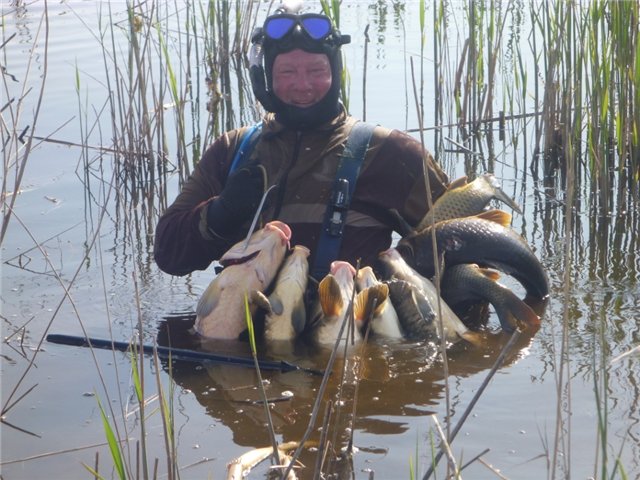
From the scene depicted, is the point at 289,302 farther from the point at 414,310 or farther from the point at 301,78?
the point at 301,78

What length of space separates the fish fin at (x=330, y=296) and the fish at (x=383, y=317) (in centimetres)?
18

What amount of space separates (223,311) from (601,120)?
120 inches

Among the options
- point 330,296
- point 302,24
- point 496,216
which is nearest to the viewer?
point 330,296

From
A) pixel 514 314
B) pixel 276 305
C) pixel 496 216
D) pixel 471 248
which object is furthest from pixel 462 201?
pixel 276 305

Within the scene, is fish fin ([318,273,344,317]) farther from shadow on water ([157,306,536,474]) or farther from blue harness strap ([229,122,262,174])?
blue harness strap ([229,122,262,174])

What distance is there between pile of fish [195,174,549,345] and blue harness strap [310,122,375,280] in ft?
0.53

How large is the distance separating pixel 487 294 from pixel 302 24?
160 centimetres

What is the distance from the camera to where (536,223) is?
7141 millimetres

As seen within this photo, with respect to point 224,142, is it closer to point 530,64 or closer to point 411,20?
point 530,64

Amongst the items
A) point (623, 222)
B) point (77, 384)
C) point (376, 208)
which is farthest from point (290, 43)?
point (623, 222)

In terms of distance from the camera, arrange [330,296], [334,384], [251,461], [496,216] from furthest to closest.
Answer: [496,216], [330,296], [334,384], [251,461]

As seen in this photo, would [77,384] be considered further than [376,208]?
No

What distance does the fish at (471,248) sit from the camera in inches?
206

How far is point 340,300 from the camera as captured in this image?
15.2ft
